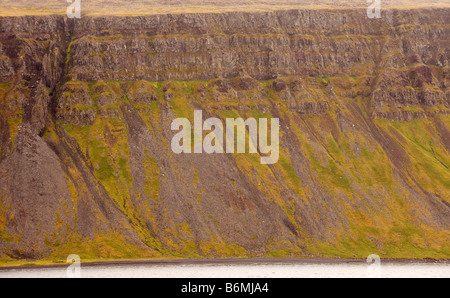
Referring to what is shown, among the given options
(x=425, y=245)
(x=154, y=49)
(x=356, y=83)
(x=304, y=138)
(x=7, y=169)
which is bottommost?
(x=425, y=245)

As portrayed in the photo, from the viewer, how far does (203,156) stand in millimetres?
155125

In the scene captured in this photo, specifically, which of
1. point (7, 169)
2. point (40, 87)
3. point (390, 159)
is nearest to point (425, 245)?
point (390, 159)

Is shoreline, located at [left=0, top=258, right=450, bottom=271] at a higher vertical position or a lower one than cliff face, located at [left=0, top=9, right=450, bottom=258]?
lower

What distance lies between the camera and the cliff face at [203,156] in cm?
13350

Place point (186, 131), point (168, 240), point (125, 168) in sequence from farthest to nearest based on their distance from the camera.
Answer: point (186, 131), point (125, 168), point (168, 240)

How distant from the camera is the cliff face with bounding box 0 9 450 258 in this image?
133500 millimetres

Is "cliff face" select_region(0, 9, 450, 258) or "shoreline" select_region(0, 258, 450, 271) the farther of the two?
"cliff face" select_region(0, 9, 450, 258)

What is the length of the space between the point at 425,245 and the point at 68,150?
104071 millimetres

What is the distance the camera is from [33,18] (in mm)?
186125

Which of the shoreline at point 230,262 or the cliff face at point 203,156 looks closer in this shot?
the shoreline at point 230,262

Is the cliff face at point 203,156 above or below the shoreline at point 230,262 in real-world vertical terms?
above

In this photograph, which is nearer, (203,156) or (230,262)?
(230,262)

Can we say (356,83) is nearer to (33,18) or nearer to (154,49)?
(154,49)

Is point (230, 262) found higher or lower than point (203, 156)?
lower
